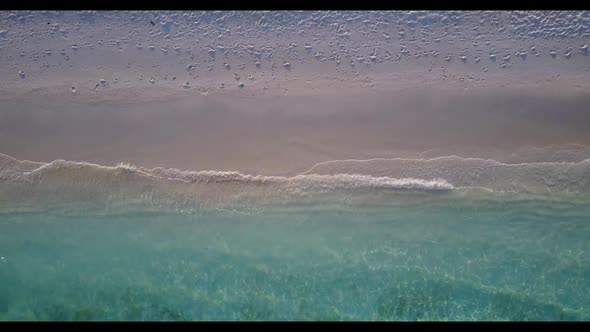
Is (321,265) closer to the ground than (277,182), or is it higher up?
closer to the ground

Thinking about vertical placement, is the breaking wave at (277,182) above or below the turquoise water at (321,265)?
above

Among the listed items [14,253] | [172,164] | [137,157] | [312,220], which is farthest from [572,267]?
[14,253]

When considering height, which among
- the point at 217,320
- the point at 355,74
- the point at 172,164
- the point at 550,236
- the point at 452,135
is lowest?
the point at 217,320

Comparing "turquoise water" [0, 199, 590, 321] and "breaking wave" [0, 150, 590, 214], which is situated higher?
"breaking wave" [0, 150, 590, 214]

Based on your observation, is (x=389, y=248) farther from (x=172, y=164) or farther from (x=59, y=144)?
(x=59, y=144)

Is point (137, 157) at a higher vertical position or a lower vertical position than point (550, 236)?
higher

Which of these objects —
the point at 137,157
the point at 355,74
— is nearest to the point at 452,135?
the point at 355,74
